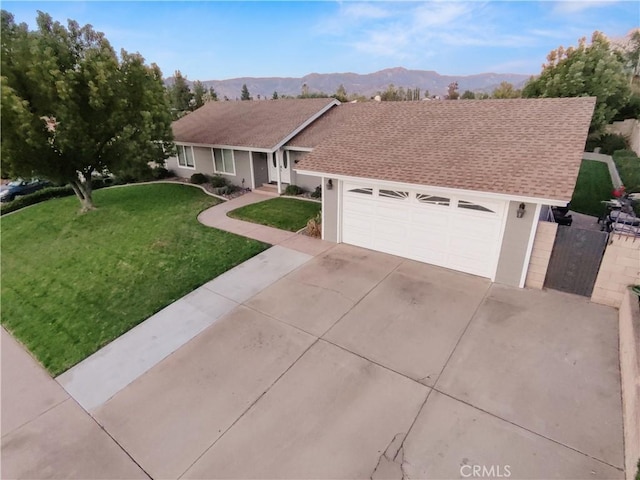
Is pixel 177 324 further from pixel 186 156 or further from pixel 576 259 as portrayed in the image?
pixel 186 156

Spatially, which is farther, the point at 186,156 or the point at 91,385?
the point at 186,156

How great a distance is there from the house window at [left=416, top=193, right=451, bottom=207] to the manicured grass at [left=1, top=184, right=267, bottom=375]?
5310 mm

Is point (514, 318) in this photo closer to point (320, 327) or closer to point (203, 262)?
point (320, 327)

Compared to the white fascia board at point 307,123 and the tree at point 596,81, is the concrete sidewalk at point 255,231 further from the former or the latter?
the tree at point 596,81

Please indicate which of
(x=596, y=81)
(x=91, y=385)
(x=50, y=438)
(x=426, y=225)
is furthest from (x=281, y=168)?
(x=596, y=81)

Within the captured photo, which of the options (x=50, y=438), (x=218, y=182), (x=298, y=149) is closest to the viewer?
(x=50, y=438)

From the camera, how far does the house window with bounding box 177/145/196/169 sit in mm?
21103

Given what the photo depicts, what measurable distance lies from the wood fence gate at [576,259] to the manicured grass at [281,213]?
7979mm

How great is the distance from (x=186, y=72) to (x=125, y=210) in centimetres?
3174

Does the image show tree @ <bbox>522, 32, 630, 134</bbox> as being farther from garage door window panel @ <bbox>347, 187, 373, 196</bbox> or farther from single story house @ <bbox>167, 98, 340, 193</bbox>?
garage door window panel @ <bbox>347, 187, 373, 196</bbox>

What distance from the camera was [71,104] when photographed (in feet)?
41.7

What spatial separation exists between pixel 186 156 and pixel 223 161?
3834mm

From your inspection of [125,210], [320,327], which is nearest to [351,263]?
[320,327]

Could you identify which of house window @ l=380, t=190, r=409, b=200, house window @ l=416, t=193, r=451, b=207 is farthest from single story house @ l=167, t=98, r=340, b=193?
house window @ l=416, t=193, r=451, b=207
